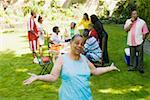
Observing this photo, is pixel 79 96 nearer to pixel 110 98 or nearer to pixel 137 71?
pixel 110 98

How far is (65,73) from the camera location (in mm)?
5637

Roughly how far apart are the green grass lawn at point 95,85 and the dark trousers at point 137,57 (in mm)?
271

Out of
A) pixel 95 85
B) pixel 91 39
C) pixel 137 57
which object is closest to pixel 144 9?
pixel 137 57

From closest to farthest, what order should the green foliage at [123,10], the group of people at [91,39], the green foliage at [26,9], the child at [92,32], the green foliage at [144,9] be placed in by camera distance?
1. the group of people at [91,39]
2. the child at [92,32]
3. the green foliage at [144,9]
4. the green foliage at [123,10]
5. the green foliage at [26,9]

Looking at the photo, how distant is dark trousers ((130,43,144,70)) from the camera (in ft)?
39.3

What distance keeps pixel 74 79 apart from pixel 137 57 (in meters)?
7.00

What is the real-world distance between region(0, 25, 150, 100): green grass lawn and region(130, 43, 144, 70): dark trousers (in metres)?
0.27

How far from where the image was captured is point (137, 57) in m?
12.4

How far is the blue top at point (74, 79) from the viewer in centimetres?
562

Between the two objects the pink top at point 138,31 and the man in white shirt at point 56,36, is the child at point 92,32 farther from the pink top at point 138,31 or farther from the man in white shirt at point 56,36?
the man in white shirt at point 56,36

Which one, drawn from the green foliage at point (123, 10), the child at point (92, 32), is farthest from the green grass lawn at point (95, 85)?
the green foliage at point (123, 10)

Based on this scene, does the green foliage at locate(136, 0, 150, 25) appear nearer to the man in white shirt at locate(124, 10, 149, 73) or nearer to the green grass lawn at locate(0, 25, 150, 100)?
the green grass lawn at locate(0, 25, 150, 100)

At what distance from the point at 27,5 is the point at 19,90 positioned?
2050 cm

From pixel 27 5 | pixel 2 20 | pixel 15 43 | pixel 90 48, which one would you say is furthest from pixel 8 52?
pixel 27 5
